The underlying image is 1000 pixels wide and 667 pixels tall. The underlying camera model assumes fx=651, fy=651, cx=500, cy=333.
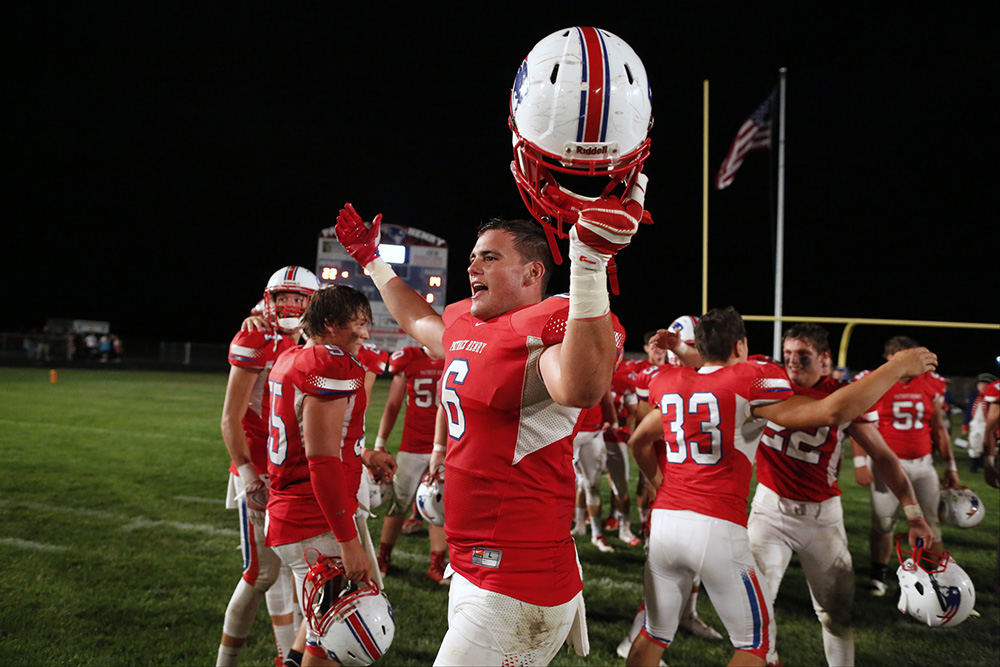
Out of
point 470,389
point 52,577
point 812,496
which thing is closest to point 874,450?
point 812,496

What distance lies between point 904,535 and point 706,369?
5.79 meters

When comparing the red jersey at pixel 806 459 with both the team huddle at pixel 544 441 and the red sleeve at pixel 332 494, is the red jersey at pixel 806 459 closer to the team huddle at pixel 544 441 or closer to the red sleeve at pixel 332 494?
the team huddle at pixel 544 441

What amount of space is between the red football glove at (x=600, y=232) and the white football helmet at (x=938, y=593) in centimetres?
313

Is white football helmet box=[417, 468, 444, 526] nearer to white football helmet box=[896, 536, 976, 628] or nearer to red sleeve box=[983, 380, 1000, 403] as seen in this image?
white football helmet box=[896, 536, 976, 628]

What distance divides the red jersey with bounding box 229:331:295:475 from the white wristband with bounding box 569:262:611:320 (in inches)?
111

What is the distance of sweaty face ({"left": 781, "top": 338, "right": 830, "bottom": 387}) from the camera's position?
4.16 m

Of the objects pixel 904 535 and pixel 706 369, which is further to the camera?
pixel 904 535

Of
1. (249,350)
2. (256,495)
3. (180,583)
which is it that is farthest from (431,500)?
(180,583)

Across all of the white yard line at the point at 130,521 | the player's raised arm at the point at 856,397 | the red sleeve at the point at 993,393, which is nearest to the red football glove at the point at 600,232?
the player's raised arm at the point at 856,397

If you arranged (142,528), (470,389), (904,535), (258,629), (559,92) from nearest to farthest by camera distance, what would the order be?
(559,92)
(470,389)
(258,629)
(142,528)
(904,535)

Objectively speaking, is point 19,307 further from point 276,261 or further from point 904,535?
point 904,535

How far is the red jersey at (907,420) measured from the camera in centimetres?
652

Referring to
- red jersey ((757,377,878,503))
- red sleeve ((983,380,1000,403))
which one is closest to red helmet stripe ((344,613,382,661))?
red jersey ((757,377,878,503))

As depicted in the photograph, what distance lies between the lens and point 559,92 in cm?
178
